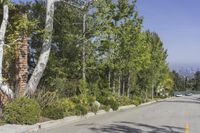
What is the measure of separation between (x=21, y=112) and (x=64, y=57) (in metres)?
13.7

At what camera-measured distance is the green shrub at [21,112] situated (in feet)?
58.0

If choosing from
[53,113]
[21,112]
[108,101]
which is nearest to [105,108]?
[108,101]

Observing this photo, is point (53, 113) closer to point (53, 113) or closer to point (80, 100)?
point (53, 113)

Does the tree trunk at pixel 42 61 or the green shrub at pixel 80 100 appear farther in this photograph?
the green shrub at pixel 80 100

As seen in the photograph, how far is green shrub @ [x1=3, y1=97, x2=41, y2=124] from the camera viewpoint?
17.7m

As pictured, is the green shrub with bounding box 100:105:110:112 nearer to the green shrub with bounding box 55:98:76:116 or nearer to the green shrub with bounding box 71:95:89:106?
the green shrub with bounding box 71:95:89:106

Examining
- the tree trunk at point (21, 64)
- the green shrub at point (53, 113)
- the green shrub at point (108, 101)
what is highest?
the tree trunk at point (21, 64)

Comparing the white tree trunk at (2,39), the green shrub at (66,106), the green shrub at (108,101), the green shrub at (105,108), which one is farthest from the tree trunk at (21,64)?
the green shrub at (108,101)

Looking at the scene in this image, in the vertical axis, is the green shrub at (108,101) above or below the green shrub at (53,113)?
above

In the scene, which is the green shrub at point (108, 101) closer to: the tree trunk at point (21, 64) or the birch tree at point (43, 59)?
the tree trunk at point (21, 64)

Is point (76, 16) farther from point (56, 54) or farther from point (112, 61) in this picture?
point (112, 61)

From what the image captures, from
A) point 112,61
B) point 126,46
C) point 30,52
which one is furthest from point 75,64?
point 126,46

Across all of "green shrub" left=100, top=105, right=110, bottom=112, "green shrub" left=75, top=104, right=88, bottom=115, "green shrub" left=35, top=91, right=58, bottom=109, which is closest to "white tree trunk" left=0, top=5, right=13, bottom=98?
"green shrub" left=35, top=91, right=58, bottom=109

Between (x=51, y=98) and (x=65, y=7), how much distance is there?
980 centimetres
